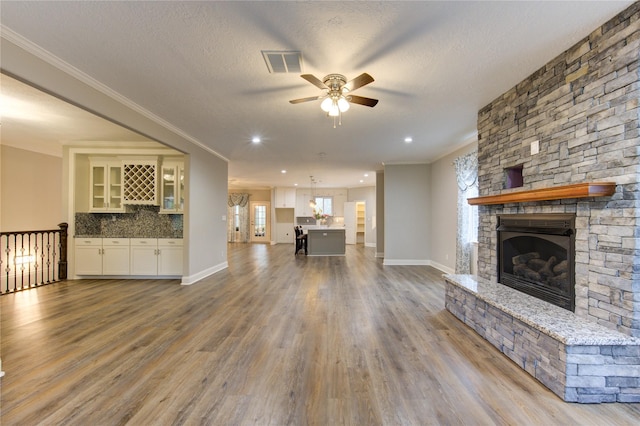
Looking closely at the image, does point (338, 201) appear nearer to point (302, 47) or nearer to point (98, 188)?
point (98, 188)

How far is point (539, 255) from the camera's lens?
285 cm

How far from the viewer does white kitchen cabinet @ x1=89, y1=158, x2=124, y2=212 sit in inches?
224

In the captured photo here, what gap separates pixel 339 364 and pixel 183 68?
3.11 m

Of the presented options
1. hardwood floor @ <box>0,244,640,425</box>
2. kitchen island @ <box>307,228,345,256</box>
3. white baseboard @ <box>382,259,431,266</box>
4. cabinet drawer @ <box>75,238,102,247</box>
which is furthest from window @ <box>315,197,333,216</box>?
hardwood floor @ <box>0,244,640,425</box>

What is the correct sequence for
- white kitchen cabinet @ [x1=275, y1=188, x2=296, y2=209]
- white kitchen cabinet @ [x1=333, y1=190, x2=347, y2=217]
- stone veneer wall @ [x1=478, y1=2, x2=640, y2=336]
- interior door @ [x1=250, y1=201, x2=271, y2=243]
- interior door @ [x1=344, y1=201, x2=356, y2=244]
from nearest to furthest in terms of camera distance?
1. stone veneer wall @ [x1=478, y1=2, x2=640, y2=336]
2. interior door @ [x1=344, y1=201, x2=356, y2=244]
3. white kitchen cabinet @ [x1=275, y1=188, x2=296, y2=209]
4. white kitchen cabinet @ [x1=333, y1=190, x2=347, y2=217]
5. interior door @ [x1=250, y1=201, x2=271, y2=243]

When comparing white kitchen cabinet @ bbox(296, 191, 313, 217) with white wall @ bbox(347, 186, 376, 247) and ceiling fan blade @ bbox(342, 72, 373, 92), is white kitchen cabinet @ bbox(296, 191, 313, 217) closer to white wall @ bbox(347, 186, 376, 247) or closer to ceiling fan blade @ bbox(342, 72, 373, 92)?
white wall @ bbox(347, 186, 376, 247)

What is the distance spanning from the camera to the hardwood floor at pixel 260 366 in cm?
178

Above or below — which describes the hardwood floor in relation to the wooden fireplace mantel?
below

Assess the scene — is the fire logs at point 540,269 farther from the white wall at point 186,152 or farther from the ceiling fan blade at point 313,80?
the white wall at point 186,152

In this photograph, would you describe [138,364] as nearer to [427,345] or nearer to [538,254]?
[427,345]

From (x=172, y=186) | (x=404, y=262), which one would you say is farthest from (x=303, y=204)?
(x=172, y=186)

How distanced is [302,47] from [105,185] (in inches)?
216

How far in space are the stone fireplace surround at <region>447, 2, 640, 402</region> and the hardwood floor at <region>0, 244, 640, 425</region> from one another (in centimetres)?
24

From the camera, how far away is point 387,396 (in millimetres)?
1957
